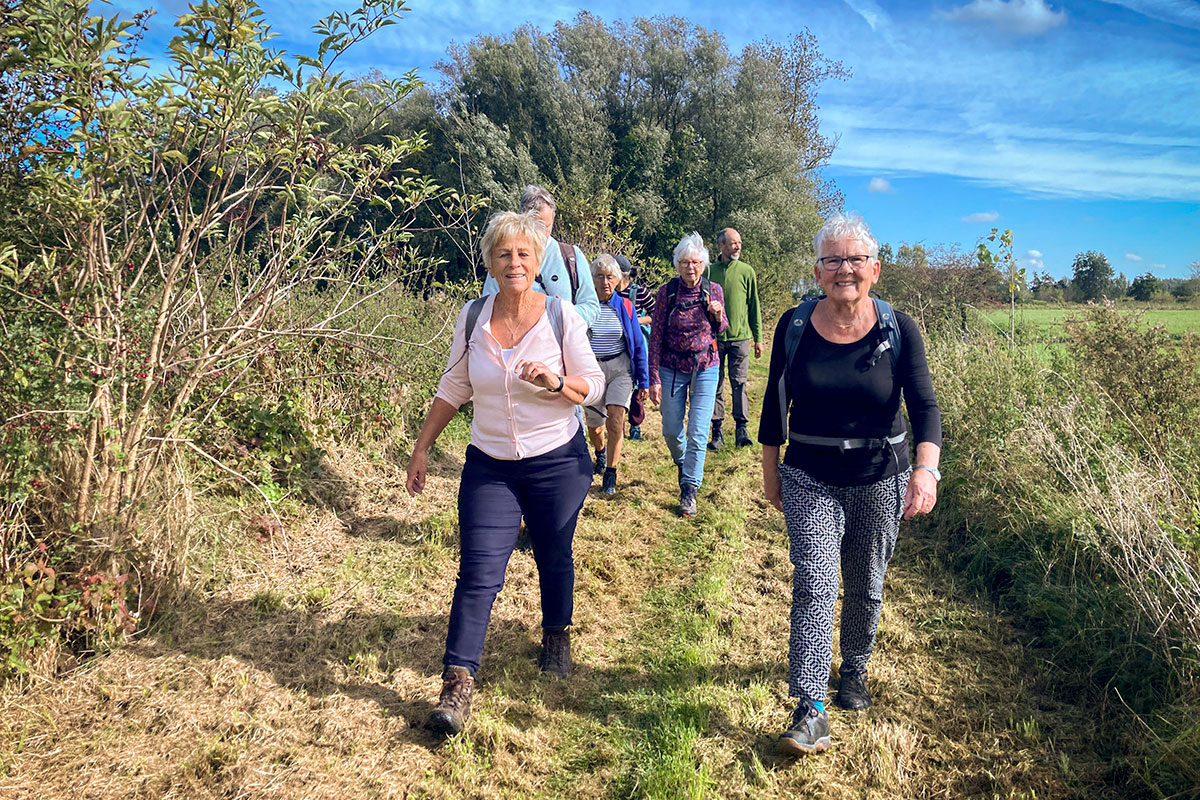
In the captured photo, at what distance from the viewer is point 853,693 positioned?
3.29 m

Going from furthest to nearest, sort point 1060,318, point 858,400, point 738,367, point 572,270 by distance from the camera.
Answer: point 738,367 → point 1060,318 → point 572,270 → point 858,400

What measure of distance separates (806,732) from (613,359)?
353 centimetres

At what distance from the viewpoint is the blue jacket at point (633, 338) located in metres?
6.15

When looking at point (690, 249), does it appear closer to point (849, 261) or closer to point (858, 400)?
point (849, 261)

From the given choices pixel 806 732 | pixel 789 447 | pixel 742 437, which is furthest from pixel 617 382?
pixel 806 732

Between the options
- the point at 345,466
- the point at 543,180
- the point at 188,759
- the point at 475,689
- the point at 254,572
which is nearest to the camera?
the point at 188,759

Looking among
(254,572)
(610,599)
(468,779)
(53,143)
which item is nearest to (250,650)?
(254,572)

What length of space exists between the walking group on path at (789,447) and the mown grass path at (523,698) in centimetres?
22

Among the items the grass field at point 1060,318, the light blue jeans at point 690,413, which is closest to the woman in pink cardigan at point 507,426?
the light blue jeans at point 690,413

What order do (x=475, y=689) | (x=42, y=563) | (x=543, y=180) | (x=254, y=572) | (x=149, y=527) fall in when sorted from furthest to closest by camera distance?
(x=543, y=180), (x=254, y=572), (x=149, y=527), (x=475, y=689), (x=42, y=563)

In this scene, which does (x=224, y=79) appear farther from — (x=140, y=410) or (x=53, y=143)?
(x=140, y=410)

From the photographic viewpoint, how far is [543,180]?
2433 cm

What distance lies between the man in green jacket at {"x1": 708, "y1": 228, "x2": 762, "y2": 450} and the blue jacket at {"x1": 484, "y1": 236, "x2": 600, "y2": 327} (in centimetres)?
310

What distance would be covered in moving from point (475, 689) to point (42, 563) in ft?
6.40
